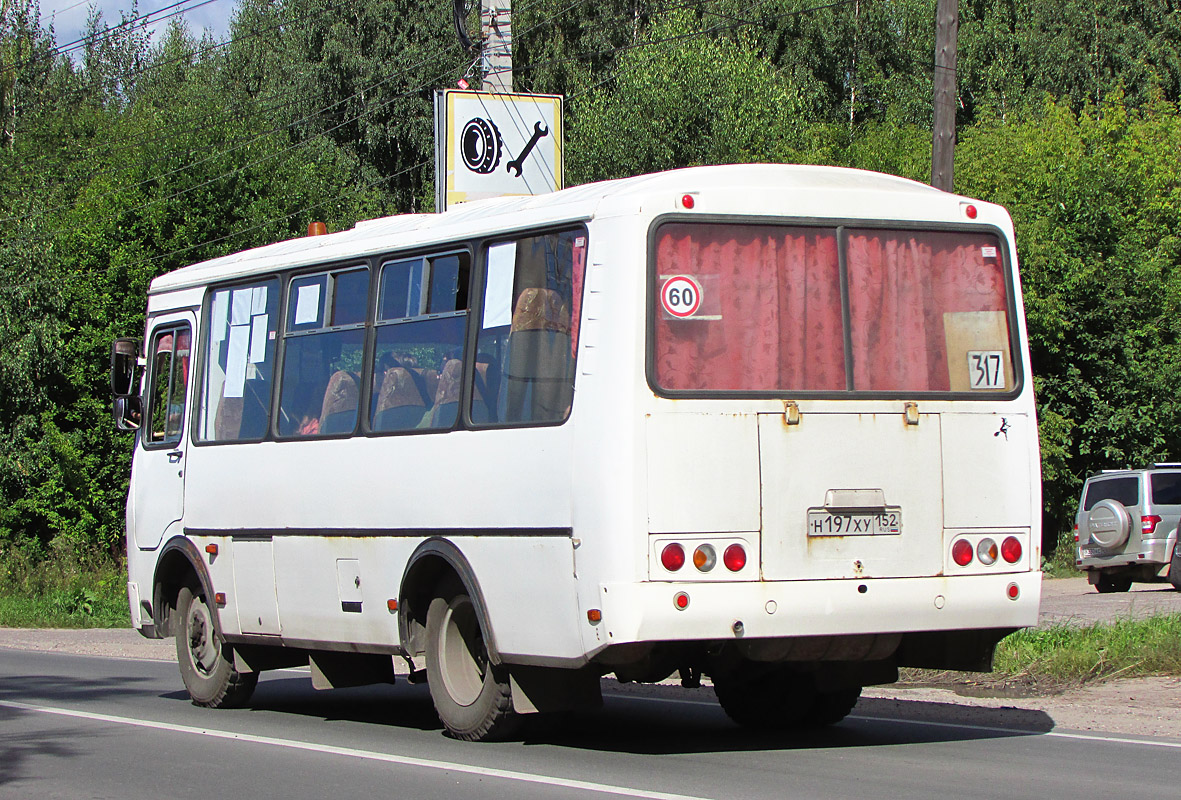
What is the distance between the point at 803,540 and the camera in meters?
9.00

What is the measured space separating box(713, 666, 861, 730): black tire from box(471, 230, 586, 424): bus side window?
2449 mm

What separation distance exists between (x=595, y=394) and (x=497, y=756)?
2.17 meters

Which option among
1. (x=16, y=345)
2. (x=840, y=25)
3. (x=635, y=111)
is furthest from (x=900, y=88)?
(x=16, y=345)

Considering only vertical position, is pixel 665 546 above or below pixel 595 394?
below

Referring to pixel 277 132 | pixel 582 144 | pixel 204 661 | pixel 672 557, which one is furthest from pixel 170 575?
pixel 582 144

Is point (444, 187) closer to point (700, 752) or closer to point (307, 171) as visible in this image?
point (700, 752)

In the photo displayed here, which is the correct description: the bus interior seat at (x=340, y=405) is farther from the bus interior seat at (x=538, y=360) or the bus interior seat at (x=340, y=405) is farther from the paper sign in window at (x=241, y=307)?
the bus interior seat at (x=538, y=360)

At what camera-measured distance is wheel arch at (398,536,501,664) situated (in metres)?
9.78

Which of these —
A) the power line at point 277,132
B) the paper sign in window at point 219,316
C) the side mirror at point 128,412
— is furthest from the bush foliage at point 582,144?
the paper sign in window at point 219,316

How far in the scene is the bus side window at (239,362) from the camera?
40.0 feet

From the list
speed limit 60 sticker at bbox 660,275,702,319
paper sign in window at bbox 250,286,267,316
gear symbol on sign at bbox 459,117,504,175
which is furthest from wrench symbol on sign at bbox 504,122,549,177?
speed limit 60 sticker at bbox 660,275,702,319

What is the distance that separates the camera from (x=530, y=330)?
31.4ft

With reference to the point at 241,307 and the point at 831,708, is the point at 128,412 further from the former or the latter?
the point at 831,708

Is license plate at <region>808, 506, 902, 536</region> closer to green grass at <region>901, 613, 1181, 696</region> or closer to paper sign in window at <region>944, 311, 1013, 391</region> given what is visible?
paper sign in window at <region>944, 311, 1013, 391</region>
